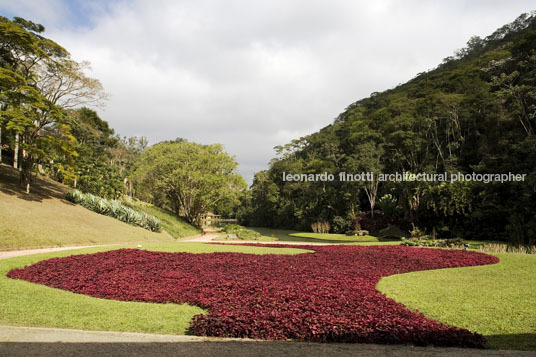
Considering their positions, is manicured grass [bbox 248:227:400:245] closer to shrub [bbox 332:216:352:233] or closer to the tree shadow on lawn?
shrub [bbox 332:216:352:233]

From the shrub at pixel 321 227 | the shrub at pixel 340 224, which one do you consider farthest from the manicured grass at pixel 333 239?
the shrub at pixel 321 227

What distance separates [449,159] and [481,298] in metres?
27.4

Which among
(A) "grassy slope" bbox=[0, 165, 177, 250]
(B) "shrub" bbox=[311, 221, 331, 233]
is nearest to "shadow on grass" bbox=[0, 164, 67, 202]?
(A) "grassy slope" bbox=[0, 165, 177, 250]

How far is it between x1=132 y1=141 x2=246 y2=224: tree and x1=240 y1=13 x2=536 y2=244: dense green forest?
3829mm

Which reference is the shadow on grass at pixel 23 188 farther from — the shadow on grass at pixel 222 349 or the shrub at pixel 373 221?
the shrub at pixel 373 221

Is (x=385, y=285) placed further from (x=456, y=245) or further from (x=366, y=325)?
(x=456, y=245)

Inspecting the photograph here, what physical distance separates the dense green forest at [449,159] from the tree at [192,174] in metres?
3.83

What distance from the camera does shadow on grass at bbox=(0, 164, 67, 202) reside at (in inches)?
738

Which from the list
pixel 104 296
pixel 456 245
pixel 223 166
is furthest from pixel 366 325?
pixel 223 166

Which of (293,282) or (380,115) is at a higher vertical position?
(380,115)

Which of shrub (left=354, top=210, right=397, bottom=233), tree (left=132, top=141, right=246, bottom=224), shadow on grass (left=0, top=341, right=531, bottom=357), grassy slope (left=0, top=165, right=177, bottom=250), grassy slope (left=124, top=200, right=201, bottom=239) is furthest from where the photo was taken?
shrub (left=354, top=210, right=397, bottom=233)

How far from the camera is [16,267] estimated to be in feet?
30.9

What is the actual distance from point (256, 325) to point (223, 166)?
96.0 ft

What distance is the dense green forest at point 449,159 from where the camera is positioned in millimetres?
25250
